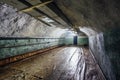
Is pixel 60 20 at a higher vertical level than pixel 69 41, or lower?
higher

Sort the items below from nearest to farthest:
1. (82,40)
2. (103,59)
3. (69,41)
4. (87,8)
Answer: (87,8) → (103,59) → (82,40) → (69,41)

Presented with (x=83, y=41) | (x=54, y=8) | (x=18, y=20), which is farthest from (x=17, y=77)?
(x=83, y=41)

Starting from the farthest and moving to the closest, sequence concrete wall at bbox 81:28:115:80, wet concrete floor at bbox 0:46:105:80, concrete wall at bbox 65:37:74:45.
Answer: concrete wall at bbox 65:37:74:45, wet concrete floor at bbox 0:46:105:80, concrete wall at bbox 81:28:115:80

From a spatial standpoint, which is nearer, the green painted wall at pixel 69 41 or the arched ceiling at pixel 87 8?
the arched ceiling at pixel 87 8

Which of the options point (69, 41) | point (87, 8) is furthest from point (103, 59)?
point (69, 41)

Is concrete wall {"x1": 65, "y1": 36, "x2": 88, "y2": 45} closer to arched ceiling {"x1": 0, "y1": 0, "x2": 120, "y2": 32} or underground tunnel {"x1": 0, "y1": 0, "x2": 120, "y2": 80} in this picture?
underground tunnel {"x1": 0, "y1": 0, "x2": 120, "y2": 80}

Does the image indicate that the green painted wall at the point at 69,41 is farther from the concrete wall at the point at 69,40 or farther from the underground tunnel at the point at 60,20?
the underground tunnel at the point at 60,20

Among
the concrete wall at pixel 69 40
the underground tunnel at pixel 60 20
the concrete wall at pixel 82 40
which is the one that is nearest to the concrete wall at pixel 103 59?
the underground tunnel at pixel 60 20

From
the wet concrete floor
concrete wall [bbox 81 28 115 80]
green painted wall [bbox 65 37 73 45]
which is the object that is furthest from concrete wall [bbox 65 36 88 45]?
concrete wall [bbox 81 28 115 80]

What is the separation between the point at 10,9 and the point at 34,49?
3.80m

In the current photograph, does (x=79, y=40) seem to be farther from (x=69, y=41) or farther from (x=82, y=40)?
(x=69, y=41)

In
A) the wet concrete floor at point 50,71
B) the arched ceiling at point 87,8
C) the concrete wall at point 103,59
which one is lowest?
the wet concrete floor at point 50,71

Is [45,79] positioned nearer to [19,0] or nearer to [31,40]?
[19,0]

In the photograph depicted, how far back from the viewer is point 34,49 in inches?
265
